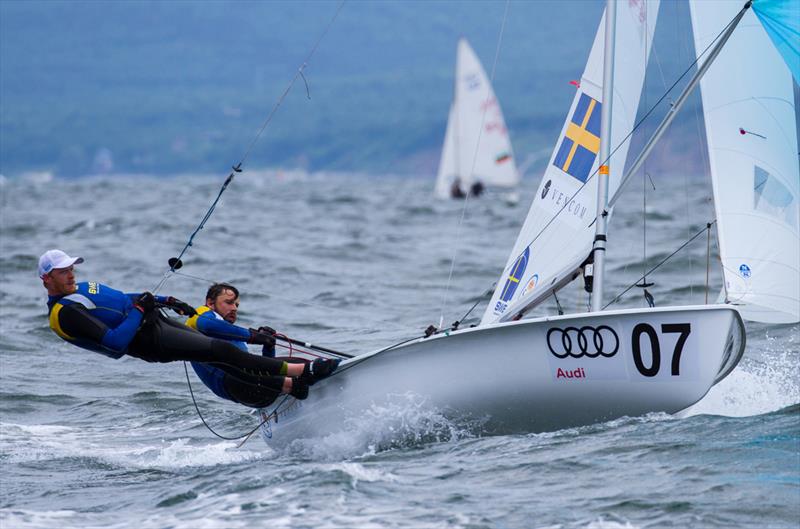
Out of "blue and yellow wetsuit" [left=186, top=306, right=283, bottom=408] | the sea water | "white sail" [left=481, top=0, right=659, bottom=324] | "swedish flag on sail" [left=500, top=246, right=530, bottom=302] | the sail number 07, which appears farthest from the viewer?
"swedish flag on sail" [left=500, top=246, right=530, bottom=302]

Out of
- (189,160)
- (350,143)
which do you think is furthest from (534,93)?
(189,160)

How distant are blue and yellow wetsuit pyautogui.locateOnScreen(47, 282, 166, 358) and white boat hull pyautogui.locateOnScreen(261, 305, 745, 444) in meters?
0.93

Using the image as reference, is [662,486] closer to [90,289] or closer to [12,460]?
[90,289]

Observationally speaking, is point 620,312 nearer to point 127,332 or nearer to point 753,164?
point 753,164

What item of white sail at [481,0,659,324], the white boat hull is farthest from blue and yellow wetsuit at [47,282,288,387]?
white sail at [481,0,659,324]

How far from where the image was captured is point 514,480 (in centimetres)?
504

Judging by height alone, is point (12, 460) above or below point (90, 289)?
below

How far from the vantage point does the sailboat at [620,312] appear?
17.6 feet

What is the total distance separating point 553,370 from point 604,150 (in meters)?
1.14

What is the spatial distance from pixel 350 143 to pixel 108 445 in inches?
5706

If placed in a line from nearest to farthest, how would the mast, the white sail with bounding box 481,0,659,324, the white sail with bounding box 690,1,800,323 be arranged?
the white sail with bounding box 690,1,800,323 → the mast → the white sail with bounding box 481,0,659,324

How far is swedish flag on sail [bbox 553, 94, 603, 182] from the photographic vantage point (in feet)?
20.4

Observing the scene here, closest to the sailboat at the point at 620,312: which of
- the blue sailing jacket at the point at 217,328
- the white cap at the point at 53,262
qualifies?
the blue sailing jacket at the point at 217,328

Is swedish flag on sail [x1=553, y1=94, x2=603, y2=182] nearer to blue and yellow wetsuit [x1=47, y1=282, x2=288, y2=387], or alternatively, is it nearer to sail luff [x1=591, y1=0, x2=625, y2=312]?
sail luff [x1=591, y1=0, x2=625, y2=312]
